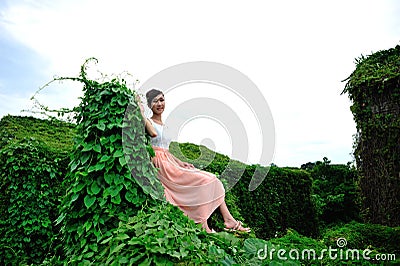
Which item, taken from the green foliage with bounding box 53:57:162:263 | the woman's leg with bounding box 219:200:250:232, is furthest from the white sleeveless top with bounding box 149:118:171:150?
the woman's leg with bounding box 219:200:250:232

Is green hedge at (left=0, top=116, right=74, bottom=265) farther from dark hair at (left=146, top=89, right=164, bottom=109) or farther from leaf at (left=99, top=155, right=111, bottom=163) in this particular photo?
leaf at (left=99, top=155, right=111, bottom=163)

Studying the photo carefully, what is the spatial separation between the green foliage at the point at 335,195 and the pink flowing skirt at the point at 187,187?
659cm

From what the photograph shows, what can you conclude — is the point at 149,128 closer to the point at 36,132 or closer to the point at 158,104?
the point at 158,104

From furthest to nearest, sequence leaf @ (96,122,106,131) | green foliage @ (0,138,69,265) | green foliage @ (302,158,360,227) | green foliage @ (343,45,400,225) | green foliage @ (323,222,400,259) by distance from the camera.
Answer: green foliage @ (302,158,360,227), green foliage @ (343,45,400,225), green foliage @ (323,222,400,259), green foliage @ (0,138,69,265), leaf @ (96,122,106,131)

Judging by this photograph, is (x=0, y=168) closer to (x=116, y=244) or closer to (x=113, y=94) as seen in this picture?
(x=113, y=94)

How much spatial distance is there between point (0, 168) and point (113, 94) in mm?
2829

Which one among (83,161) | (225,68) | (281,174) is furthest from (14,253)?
(281,174)

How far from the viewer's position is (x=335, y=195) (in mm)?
10398

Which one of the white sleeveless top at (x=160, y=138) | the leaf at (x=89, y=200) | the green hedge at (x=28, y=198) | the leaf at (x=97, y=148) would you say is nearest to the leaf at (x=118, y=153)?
the leaf at (x=97, y=148)

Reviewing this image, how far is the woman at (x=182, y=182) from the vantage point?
3934 millimetres

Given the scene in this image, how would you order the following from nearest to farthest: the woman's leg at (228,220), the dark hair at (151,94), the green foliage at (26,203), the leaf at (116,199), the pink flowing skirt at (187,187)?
the leaf at (116,199)
the pink flowing skirt at (187,187)
the dark hair at (151,94)
the woman's leg at (228,220)
the green foliage at (26,203)

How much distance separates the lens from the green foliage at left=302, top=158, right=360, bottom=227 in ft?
33.2
